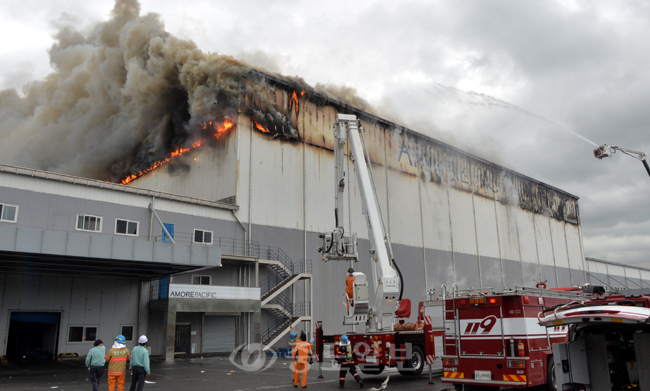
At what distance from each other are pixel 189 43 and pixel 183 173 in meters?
10.3

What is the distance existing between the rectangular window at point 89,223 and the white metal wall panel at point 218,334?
27.8 ft

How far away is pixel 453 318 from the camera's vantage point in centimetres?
1205

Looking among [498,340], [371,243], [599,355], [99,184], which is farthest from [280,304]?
[599,355]

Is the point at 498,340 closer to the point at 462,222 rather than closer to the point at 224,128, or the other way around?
the point at 224,128

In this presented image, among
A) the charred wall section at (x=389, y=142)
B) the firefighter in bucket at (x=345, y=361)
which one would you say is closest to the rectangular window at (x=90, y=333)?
the charred wall section at (x=389, y=142)

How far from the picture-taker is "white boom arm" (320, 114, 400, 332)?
17.2 m

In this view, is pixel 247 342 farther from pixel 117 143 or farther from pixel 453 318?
pixel 117 143

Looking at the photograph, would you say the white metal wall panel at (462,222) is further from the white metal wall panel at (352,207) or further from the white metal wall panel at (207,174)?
the white metal wall panel at (207,174)

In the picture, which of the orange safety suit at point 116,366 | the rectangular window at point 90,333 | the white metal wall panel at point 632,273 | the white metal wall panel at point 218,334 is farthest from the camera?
the white metal wall panel at point 632,273

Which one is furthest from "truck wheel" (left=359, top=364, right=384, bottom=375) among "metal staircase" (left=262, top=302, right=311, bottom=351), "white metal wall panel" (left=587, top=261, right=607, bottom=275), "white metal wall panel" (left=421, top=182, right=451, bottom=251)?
"white metal wall panel" (left=587, top=261, right=607, bottom=275)

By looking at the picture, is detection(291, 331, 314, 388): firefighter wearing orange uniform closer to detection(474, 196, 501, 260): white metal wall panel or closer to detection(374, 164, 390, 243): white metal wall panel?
detection(374, 164, 390, 243): white metal wall panel

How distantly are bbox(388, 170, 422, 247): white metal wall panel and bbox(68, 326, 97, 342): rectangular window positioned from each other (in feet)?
77.3

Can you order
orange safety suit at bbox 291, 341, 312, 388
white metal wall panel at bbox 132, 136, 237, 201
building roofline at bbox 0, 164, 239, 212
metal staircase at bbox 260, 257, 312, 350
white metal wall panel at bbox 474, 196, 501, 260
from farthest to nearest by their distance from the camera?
white metal wall panel at bbox 474, 196, 501, 260 < white metal wall panel at bbox 132, 136, 237, 201 < metal staircase at bbox 260, 257, 312, 350 < building roofline at bbox 0, 164, 239, 212 < orange safety suit at bbox 291, 341, 312, 388

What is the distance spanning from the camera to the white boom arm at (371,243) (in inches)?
675
